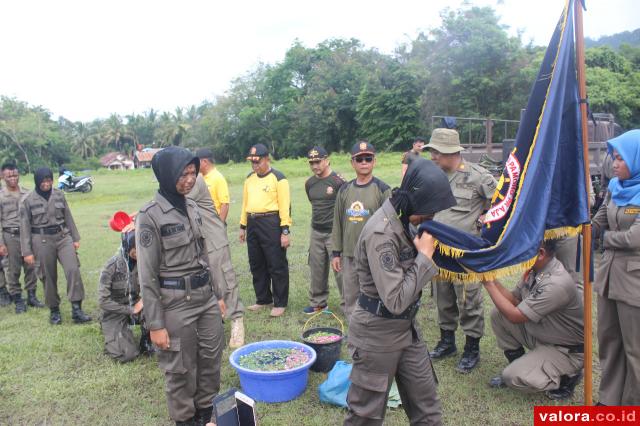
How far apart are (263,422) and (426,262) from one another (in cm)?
201

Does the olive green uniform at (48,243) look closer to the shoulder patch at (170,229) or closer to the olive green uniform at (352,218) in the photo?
the olive green uniform at (352,218)

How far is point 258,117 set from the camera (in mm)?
49688

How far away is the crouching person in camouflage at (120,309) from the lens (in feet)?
16.4

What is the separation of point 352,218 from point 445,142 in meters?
1.22

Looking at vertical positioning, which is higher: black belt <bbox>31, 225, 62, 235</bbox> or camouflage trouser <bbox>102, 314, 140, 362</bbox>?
black belt <bbox>31, 225, 62, 235</bbox>

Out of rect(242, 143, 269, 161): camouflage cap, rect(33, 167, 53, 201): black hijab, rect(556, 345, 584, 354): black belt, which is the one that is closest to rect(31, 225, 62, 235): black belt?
rect(33, 167, 53, 201): black hijab

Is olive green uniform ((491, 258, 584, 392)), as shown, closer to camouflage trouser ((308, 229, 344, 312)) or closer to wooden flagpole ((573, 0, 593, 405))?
wooden flagpole ((573, 0, 593, 405))

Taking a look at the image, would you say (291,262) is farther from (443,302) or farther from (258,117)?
(258,117)

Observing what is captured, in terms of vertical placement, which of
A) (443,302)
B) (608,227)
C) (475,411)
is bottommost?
(475,411)

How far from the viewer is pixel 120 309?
512 centimetres

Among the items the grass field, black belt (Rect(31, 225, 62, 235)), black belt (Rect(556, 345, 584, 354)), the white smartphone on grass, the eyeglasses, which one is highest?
the eyeglasses

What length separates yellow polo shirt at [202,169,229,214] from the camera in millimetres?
5902

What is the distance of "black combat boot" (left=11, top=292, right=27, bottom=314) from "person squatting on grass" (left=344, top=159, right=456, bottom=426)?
5.84 metres

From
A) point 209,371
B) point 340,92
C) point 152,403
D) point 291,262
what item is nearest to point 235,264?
point 291,262
